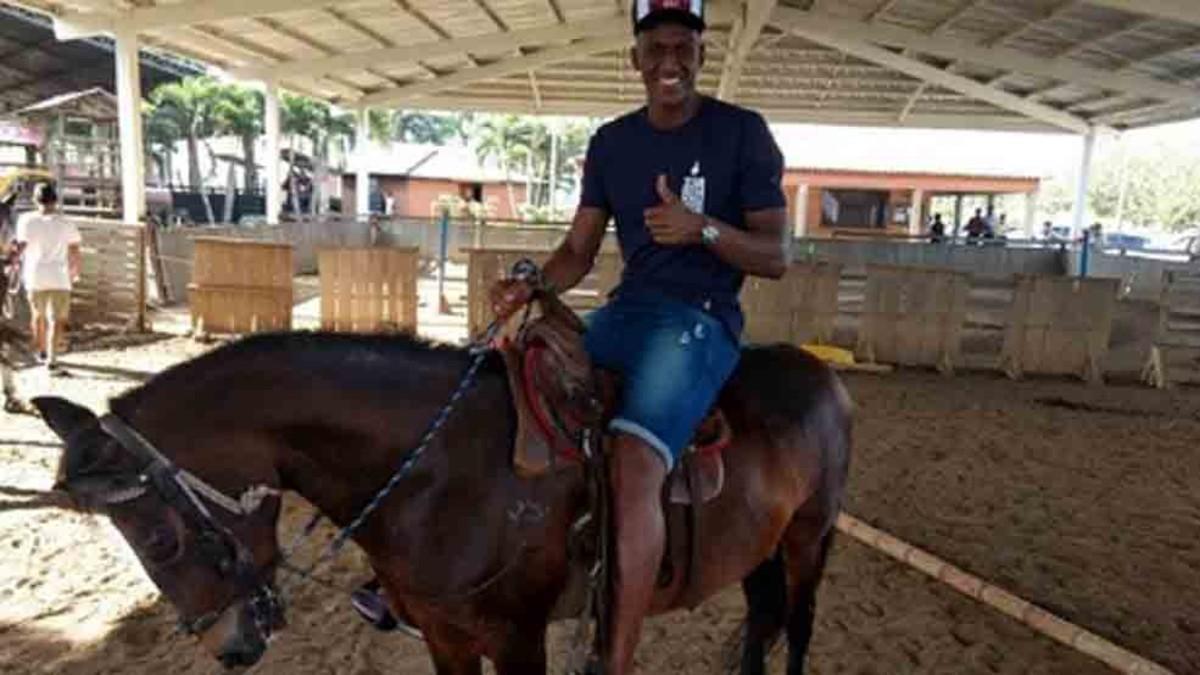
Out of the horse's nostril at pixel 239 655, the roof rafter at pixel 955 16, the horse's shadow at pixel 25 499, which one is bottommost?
the horse's shadow at pixel 25 499

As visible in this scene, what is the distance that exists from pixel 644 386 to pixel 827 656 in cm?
229

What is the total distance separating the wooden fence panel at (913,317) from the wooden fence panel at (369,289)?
6.02 meters

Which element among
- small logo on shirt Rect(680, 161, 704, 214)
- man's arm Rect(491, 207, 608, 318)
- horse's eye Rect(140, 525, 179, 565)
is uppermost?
small logo on shirt Rect(680, 161, 704, 214)

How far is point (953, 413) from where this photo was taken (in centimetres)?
884

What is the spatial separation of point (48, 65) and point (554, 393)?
113 feet

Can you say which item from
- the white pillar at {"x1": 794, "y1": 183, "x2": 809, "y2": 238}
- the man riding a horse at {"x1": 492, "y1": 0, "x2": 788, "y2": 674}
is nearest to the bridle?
the man riding a horse at {"x1": 492, "y1": 0, "x2": 788, "y2": 674}

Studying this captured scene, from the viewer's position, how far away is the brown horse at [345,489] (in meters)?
1.64

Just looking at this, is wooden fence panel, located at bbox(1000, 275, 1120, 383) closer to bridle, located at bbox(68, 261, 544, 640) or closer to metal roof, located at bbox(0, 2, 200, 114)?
bridle, located at bbox(68, 261, 544, 640)

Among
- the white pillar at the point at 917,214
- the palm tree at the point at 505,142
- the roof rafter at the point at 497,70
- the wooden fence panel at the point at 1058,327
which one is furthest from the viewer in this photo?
the palm tree at the point at 505,142

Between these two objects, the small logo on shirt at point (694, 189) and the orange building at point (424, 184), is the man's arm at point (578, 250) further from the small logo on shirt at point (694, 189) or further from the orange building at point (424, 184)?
the orange building at point (424, 184)

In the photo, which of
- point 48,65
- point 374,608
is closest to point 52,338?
point 374,608

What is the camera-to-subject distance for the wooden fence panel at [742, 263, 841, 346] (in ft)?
36.4

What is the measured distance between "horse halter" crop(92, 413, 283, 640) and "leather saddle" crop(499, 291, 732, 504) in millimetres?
582

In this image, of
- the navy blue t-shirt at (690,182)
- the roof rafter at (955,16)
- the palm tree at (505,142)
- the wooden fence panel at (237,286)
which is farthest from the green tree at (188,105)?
the navy blue t-shirt at (690,182)
